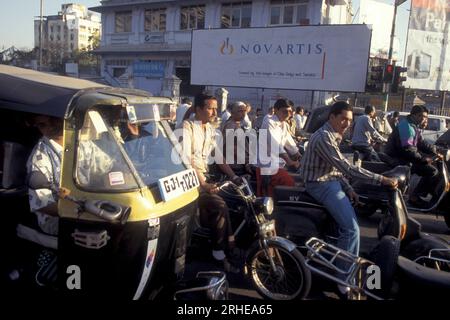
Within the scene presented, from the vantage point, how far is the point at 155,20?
28.5 metres

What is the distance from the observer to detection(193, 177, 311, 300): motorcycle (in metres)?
3.33

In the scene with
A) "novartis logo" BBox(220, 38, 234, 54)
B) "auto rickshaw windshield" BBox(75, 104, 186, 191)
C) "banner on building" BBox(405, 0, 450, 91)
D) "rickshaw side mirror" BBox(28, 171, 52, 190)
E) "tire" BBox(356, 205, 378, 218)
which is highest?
"banner on building" BBox(405, 0, 450, 91)

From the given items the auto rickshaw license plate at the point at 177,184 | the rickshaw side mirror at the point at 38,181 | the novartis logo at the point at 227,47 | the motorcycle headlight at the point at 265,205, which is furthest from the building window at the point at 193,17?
the rickshaw side mirror at the point at 38,181

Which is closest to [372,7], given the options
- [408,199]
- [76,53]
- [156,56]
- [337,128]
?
[156,56]

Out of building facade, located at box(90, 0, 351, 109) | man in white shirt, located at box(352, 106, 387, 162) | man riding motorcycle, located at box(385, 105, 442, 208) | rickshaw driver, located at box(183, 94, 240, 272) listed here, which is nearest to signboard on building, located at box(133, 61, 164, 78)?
building facade, located at box(90, 0, 351, 109)

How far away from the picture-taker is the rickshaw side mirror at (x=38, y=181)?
249 centimetres

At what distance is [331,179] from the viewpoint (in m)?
3.70

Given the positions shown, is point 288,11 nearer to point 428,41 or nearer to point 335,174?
point 428,41

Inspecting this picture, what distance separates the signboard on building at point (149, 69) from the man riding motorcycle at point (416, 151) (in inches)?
916

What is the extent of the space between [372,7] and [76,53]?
145ft

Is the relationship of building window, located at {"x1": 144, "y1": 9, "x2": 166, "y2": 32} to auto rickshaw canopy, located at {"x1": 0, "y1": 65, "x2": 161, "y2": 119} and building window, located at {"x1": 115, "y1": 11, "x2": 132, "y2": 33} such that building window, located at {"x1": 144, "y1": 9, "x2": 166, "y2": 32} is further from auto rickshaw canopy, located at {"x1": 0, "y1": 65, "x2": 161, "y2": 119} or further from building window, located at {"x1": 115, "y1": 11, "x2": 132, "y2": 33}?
auto rickshaw canopy, located at {"x1": 0, "y1": 65, "x2": 161, "y2": 119}

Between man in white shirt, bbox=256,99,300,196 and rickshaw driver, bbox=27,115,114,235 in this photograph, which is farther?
man in white shirt, bbox=256,99,300,196

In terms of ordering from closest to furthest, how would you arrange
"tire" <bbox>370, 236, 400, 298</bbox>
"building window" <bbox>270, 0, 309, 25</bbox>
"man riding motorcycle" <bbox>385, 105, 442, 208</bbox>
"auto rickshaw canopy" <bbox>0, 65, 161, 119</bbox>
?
"auto rickshaw canopy" <bbox>0, 65, 161, 119</bbox> → "tire" <bbox>370, 236, 400, 298</bbox> → "man riding motorcycle" <bbox>385, 105, 442, 208</bbox> → "building window" <bbox>270, 0, 309, 25</bbox>
